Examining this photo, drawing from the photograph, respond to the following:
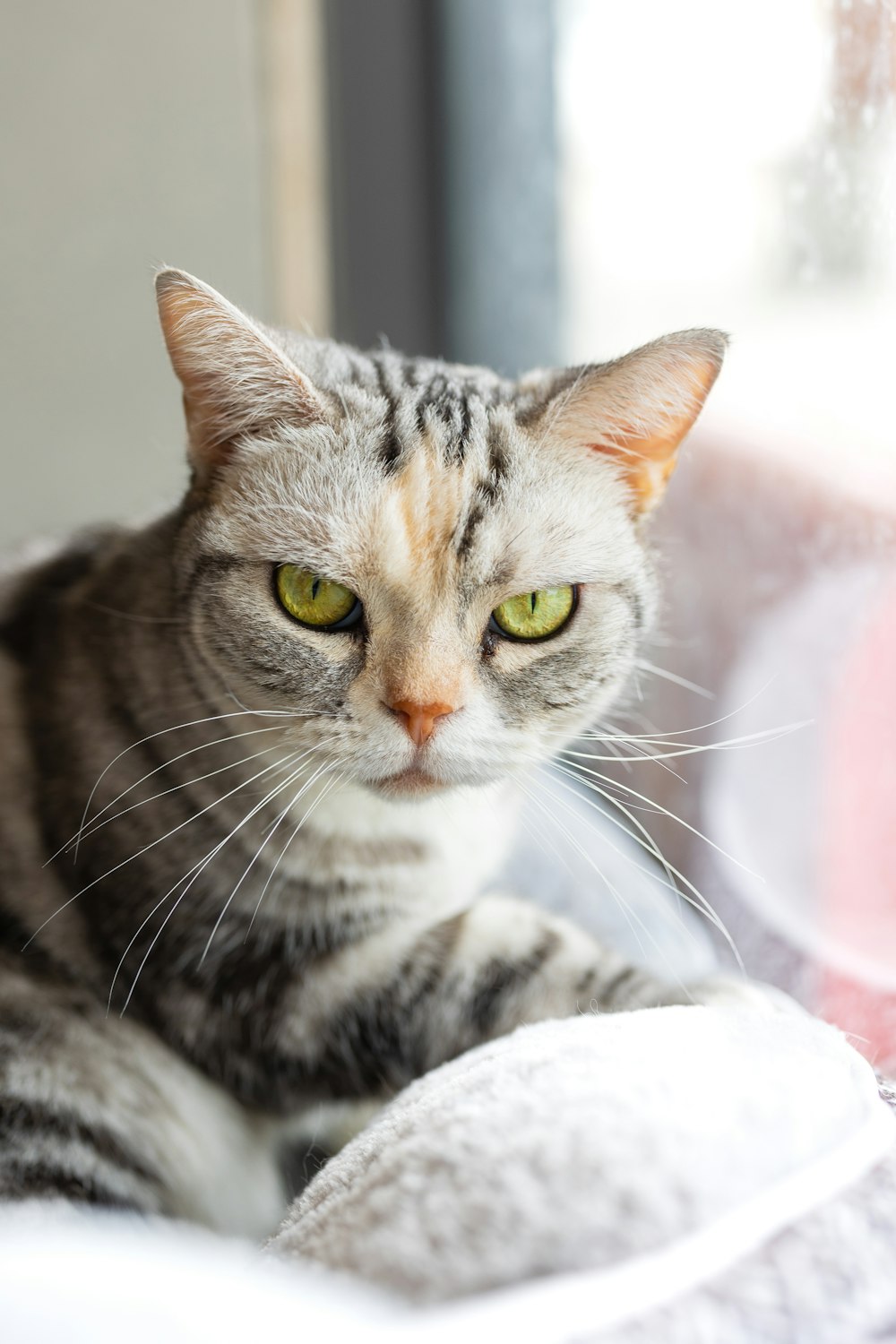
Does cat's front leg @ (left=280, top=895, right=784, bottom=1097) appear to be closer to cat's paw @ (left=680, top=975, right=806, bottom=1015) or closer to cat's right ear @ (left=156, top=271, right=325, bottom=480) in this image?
cat's paw @ (left=680, top=975, right=806, bottom=1015)

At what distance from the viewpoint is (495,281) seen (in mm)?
1995

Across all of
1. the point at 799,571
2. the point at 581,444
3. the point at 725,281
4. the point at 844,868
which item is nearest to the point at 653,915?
the point at 844,868

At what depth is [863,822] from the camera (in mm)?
987

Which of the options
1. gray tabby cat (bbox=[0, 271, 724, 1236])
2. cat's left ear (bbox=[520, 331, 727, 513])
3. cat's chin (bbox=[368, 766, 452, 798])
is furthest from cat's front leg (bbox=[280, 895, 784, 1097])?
cat's left ear (bbox=[520, 331, 727, 513])

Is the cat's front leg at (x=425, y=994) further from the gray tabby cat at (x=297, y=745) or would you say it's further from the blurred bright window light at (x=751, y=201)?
the blurred bright window light at (x=751, y=201)

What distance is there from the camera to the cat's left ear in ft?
2.69

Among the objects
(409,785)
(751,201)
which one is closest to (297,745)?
(409,785)

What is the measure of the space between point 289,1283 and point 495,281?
1.82m

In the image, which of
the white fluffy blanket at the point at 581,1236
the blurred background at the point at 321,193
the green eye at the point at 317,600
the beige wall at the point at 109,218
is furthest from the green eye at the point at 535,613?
the beige wall at the point at 109,218

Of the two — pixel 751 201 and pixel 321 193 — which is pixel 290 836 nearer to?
pixel 751 201

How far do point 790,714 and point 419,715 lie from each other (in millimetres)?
494

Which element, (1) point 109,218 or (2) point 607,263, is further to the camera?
(1) point 109,218

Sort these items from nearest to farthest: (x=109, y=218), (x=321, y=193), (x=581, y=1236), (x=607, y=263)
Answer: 1. (x=581, y=1236)
2. (x=607, y=263)
3. (x=109, y=218)
4. (x=321, y=193)

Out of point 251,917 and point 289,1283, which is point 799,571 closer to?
point 251,917
